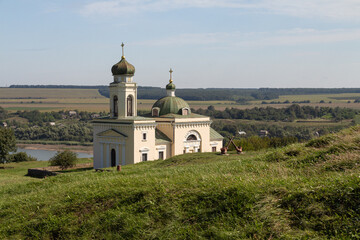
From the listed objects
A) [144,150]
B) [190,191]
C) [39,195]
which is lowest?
[144,150]

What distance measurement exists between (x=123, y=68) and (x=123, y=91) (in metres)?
1.68

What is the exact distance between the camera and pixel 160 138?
32.9 meters

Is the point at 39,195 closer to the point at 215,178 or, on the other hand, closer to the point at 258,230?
the point at 215,178

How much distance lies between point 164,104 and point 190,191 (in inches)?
1052

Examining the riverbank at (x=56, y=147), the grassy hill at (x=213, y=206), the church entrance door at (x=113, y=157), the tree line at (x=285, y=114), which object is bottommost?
the riverbank at (x=56, y=147)

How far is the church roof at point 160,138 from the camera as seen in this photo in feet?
106

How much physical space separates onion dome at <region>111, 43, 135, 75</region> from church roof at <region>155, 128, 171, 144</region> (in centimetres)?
491

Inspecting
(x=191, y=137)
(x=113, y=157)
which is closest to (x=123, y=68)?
(x=113, y=157)

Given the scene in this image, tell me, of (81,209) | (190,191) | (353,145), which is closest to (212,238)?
(190,191)

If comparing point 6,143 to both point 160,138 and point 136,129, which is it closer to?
point 136,129

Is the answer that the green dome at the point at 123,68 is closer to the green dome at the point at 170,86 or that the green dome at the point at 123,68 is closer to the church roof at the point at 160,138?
the green dome at the point at 170,86

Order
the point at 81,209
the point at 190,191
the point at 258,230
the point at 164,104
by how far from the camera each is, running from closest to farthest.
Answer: the point at 258,230, the point at 190,191, the point at 81,209, the point at 164,104

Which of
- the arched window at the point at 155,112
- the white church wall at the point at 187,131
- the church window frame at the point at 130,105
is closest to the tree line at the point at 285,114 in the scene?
the white church wall at the point at 187,131

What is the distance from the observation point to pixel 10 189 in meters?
14.1
